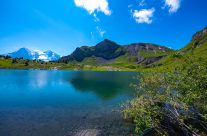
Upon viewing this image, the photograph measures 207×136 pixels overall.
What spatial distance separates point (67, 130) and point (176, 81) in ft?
71.4

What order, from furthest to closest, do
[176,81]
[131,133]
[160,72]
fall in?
[131,133]
[160,72]
[176,81]

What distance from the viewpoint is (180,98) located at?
28.7 m

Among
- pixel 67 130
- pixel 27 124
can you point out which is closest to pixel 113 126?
pixel 67 130

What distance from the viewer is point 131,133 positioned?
39.3 m

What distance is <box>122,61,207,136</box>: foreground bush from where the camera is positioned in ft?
86.2

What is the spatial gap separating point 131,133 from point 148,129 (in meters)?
5.34

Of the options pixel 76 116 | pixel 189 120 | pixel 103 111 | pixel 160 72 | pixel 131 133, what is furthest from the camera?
pixel 103 111

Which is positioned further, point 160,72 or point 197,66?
point 160,72

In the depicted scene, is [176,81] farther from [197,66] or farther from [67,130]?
[67,130]

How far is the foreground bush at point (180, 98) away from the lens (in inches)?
1034

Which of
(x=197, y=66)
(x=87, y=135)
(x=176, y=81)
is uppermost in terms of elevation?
(x=197, y=66)

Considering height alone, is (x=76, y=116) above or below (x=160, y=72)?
below

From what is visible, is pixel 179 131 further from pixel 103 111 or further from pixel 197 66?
pixel 103 111

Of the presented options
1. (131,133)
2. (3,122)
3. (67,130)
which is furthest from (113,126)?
(3,122)
